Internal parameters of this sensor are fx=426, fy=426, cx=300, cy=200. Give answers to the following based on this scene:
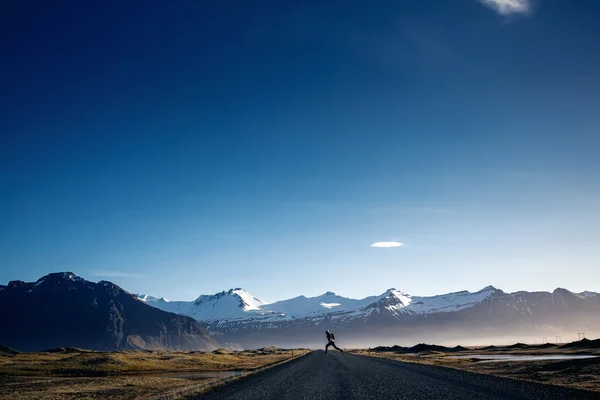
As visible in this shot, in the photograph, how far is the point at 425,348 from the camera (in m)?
164

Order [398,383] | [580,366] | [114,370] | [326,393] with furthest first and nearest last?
A: [114,370] < [580,366] < [398,383] < [326,393]

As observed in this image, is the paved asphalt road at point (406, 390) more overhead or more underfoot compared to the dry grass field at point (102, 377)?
more overhead

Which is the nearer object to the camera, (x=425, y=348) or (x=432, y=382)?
(x=432, y=382)

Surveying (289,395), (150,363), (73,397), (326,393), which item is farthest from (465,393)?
(150,363)

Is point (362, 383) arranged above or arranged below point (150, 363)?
above

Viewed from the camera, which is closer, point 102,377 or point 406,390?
point 406,390

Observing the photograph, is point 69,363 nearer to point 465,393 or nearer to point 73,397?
point 73,397

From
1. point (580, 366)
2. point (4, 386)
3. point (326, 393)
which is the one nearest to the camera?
point (326, 393)

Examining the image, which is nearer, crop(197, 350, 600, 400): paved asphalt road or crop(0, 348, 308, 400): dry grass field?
crop(197, 350, 600, 400): paved asphalt road

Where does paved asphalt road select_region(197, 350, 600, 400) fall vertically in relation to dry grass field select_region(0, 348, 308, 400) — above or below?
above

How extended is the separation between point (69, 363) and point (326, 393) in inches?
3698

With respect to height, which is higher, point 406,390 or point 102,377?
point 406,390

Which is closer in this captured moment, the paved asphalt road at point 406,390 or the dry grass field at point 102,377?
the paved asphalt road at point 406,390

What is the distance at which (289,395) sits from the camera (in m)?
21.0
